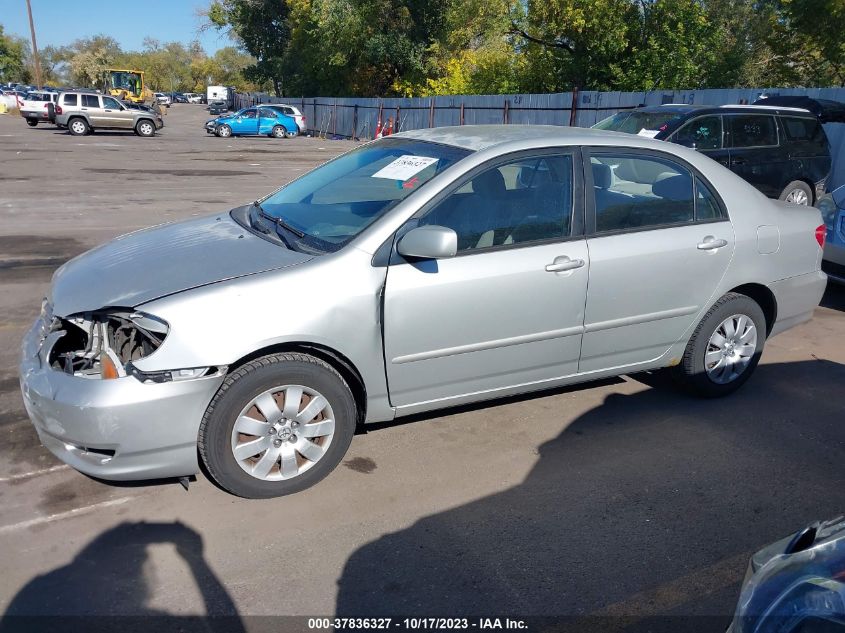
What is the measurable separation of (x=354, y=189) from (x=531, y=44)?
92.3ft

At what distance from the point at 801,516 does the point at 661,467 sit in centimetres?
72

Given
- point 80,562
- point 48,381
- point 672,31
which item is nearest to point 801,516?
point 80,562

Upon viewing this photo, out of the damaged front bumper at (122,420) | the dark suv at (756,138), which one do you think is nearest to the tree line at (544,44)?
the dark suv at (756,138)

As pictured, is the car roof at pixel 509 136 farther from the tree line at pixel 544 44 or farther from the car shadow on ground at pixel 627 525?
the tree line at pixel 544 44

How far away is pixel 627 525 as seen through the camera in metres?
3.42

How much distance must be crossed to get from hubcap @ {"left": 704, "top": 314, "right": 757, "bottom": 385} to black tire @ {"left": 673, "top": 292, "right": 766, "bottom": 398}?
2 cm

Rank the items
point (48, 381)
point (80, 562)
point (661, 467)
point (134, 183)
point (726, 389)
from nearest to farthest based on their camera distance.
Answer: point (80, 562), point (48, 381), point (661, 467), point (726, 389), point (134, 183)

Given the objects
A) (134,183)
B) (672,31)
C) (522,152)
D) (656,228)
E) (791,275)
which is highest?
(672,31)

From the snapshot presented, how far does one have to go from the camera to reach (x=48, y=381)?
3275mm

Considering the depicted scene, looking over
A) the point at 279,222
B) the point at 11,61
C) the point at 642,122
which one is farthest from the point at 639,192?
the point at 11,61

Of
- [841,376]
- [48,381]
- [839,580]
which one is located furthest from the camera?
[841,376]

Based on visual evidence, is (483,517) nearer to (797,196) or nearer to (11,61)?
(797,196)

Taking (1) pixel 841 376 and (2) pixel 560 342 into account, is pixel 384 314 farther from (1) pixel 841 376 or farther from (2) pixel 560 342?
(1) pixel 841 376

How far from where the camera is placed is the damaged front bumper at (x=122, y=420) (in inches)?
122
